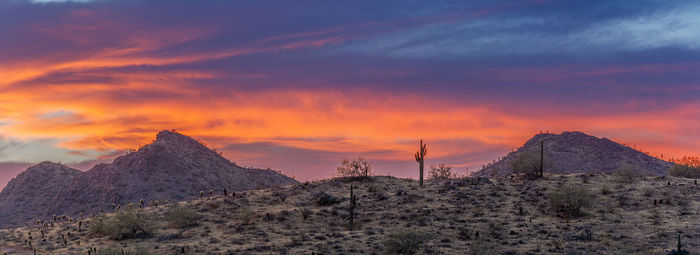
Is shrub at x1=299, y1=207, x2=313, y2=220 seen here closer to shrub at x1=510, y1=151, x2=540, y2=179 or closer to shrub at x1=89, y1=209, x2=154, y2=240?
shrub at x1=89, y1=209, x2=154, y2=240

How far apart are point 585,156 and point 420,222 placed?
171ft

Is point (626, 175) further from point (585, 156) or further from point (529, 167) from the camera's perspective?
point (585, 156)

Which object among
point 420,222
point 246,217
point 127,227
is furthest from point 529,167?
point 127,227

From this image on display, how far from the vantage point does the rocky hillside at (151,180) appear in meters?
73.8

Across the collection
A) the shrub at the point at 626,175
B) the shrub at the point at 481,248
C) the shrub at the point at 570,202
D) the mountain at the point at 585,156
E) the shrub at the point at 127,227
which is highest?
the mountain at the point at 585,156

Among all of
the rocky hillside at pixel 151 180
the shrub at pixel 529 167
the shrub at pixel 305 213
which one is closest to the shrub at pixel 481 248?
the shrub at pixel 305 213

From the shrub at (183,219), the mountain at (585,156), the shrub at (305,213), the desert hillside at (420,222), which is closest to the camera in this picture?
the desert hillside at (420,222)

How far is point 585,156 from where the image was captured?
84188 millimetres

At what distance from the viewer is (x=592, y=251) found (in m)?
33.6

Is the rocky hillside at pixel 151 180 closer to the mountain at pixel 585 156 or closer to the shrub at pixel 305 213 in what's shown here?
the shrub at pixel 305 213

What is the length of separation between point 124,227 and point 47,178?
5850 centimetres

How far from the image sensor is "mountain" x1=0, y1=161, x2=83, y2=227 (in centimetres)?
7825

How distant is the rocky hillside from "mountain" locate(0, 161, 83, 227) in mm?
257

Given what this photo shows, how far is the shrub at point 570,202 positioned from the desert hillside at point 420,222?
113mm
